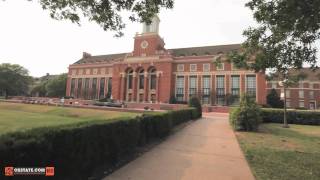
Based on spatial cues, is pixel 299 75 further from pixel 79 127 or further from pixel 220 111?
pixel 220 111

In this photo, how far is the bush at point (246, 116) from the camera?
17266mm

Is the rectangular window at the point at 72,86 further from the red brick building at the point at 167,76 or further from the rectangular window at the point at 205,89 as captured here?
the rectangular window at the point at 205,89

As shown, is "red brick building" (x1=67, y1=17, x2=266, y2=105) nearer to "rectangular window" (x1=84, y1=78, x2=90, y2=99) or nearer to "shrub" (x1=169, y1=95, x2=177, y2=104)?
"rectangular window" (x1=84, y1=78, x2=90, y2=99)

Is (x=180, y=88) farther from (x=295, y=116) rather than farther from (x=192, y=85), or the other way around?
(x=295, y=116)

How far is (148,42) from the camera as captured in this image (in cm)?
6550

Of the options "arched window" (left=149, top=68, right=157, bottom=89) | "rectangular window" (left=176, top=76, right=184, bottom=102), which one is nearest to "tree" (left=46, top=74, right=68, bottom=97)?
"arched window" (left=149, top=68, right=157, bottom=89)

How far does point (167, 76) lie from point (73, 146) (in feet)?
185

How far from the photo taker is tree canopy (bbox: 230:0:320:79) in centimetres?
673

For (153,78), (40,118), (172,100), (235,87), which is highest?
(153,78)

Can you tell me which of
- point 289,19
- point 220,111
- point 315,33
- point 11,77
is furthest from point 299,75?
point 11,77

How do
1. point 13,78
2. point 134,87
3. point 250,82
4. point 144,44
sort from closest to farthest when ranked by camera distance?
point 250,82 → point 144,44 → point 134,87 → point 13,78

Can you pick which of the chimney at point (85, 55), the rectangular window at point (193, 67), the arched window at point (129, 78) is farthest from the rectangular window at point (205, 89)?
the chimney at point (85, 55)

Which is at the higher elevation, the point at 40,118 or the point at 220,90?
the point at 220,90

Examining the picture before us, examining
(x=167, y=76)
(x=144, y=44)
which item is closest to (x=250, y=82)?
(x=167, y=76)
